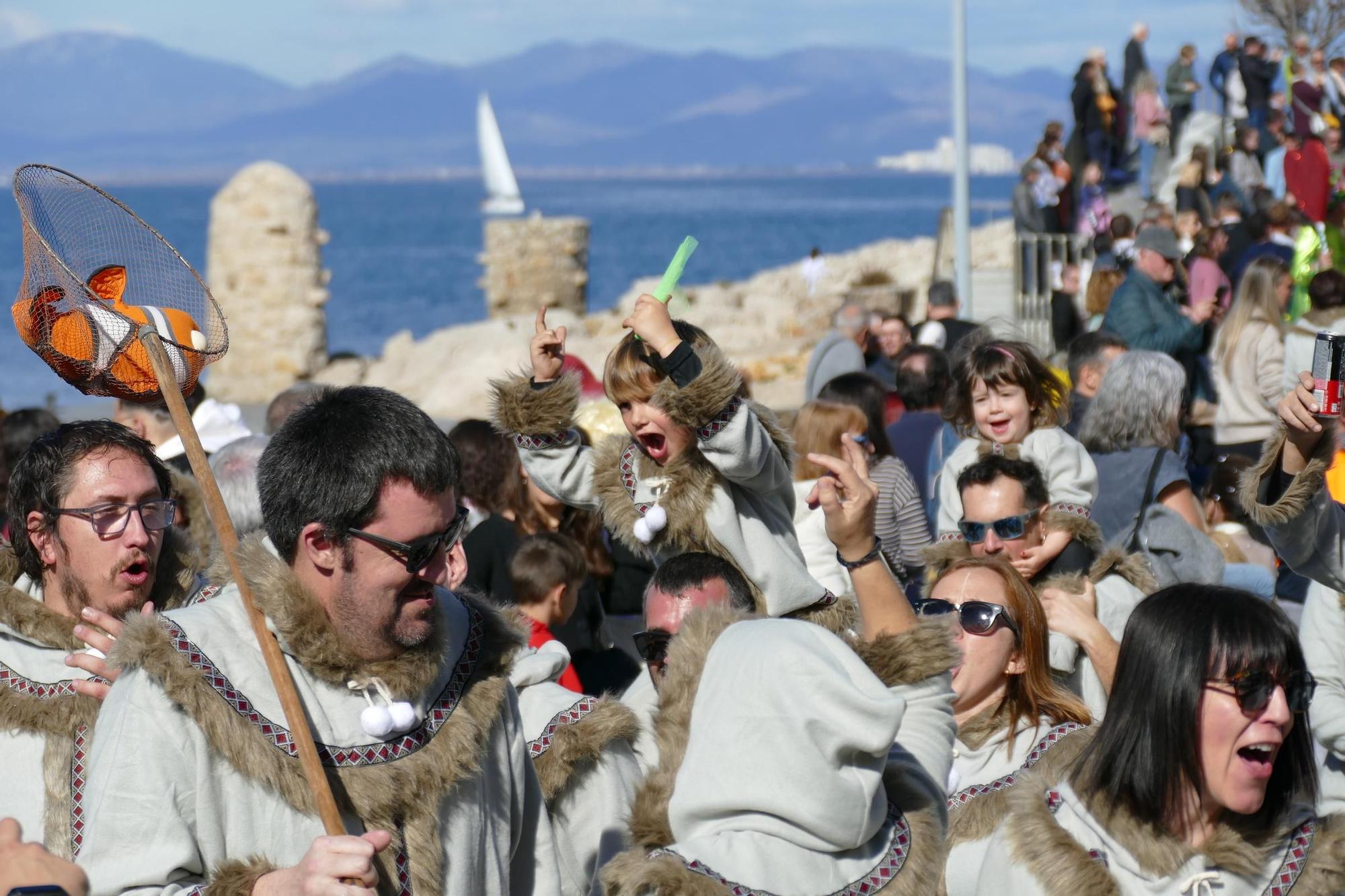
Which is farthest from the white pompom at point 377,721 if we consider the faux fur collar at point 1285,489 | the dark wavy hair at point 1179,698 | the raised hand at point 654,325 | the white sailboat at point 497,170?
the white sailboat at point 497,170

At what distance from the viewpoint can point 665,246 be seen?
107 metres

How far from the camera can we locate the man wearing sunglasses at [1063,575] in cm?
416

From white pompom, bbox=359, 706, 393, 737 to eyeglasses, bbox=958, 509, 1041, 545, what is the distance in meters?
2.67

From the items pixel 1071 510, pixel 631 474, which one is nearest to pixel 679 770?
pixel 631 474

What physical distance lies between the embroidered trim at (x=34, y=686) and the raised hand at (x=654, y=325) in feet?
5.25

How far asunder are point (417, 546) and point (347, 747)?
0.37 m

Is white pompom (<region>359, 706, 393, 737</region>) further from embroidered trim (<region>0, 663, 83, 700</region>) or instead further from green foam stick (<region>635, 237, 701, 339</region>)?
green foam stick (<region>635, 237, 701, 339</region>)

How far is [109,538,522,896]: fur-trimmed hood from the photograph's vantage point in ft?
8.00

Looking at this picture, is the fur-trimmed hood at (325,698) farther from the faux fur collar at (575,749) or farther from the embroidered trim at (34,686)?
the embroidered trim at (34,686)

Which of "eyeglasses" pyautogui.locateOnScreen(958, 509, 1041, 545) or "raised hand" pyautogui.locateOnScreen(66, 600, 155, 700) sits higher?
"raised hand" pyautogui.locateOnScreen(66, 600, 155, 700)

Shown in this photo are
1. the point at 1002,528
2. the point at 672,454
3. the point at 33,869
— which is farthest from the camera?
the point at 1002,528

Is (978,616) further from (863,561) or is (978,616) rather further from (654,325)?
(654,325)

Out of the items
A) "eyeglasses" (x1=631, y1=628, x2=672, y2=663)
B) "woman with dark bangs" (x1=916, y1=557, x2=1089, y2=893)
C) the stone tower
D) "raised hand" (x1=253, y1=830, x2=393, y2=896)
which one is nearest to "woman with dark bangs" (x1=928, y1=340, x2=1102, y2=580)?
"woman with dark bangs" (x1=916, y1=557, x2=1089, y2=893)

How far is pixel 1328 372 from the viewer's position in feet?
10.8
